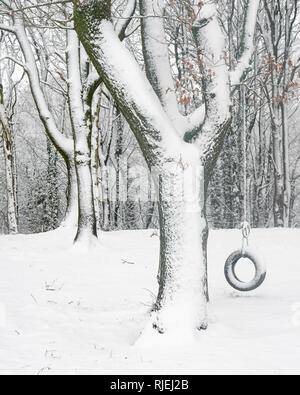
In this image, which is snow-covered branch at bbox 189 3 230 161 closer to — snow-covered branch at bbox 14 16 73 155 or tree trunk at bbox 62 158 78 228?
snow-covered branch at bbox 14 16 73 155

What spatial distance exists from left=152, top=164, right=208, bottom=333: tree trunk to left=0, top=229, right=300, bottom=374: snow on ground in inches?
13.6

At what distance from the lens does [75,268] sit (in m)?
9.56

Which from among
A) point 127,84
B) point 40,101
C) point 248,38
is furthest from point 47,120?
point 127,84

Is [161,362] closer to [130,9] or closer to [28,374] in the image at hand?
[28,374]

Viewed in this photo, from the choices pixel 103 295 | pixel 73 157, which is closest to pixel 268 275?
pixel 103 295

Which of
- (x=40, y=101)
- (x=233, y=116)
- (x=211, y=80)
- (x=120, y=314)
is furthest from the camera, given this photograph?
(x=233, y=116)

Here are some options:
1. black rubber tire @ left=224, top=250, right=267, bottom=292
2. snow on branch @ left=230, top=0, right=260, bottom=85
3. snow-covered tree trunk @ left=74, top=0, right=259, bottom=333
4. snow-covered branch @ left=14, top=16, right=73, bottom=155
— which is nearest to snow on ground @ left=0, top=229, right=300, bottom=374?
black rubber tire @ left=224, top=250, right=267, bottom=292

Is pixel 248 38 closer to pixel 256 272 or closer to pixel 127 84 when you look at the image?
pixel 127 84

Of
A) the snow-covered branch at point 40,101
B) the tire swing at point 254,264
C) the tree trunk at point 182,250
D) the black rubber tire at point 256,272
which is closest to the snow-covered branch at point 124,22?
the snow-covered branch at point 40,101

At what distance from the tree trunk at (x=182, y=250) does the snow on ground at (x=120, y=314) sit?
347 millimetres

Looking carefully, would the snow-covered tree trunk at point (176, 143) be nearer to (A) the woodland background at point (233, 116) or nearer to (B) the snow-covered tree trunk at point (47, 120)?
(A) the woodland background at point (233, 116)

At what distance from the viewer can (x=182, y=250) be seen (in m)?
5.16

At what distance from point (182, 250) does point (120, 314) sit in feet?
6.72

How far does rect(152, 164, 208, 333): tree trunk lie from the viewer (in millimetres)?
5059
